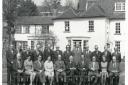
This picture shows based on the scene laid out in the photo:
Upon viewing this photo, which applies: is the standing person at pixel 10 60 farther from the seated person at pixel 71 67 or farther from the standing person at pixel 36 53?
the seated person at pixel 71 67

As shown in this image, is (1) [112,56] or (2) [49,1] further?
(2) [49,1]

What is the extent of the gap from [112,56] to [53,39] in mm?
1461

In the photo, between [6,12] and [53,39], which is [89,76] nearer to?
[53,39]

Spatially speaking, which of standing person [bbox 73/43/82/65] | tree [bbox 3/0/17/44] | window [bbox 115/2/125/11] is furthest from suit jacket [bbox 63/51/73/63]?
window [bbox 115/2/125/11]

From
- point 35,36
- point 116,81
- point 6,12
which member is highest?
point 6,12

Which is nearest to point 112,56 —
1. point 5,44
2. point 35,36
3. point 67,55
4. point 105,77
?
point 105,77

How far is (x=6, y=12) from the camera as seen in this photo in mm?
7672

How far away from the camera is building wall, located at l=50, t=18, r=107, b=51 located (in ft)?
25.5

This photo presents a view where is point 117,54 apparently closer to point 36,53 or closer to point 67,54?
point 67,54

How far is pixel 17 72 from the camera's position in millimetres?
7793

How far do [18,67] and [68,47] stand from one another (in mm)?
1278

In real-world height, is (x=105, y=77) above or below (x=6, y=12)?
below

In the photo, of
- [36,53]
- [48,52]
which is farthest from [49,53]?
[36,53]

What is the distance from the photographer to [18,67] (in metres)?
7.82
